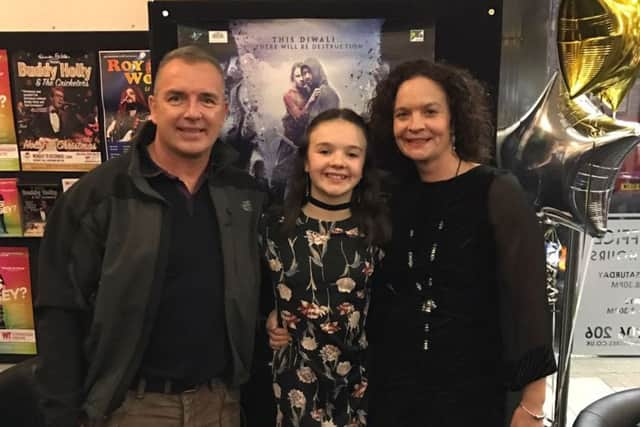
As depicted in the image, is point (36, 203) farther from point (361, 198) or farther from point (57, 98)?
point (361, 198)

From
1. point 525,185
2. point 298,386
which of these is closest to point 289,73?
point 525,185

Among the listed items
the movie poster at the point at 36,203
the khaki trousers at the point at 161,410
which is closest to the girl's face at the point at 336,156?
the khaki trousers at the point at 161,410

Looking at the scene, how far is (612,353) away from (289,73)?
180 centimetres

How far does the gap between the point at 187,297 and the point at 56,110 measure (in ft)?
3.31

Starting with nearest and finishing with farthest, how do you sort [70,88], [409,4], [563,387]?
[409,4] → [563,387] → [70,88]

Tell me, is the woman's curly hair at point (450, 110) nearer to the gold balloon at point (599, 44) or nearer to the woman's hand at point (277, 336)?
the gold balloon at point (599, 44)

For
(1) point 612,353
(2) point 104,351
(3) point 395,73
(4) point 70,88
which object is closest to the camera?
(2) point 104,351

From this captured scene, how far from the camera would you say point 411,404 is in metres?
1.44

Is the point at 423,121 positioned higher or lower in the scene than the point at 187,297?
higher

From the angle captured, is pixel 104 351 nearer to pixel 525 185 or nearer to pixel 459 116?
pixel 459 116

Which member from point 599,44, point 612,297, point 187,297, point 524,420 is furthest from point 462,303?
point 612,297

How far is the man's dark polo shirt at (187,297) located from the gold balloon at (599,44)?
3.45 feet

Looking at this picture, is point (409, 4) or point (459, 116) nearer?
point (459, 116)

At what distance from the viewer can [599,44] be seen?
1518 millimetres
